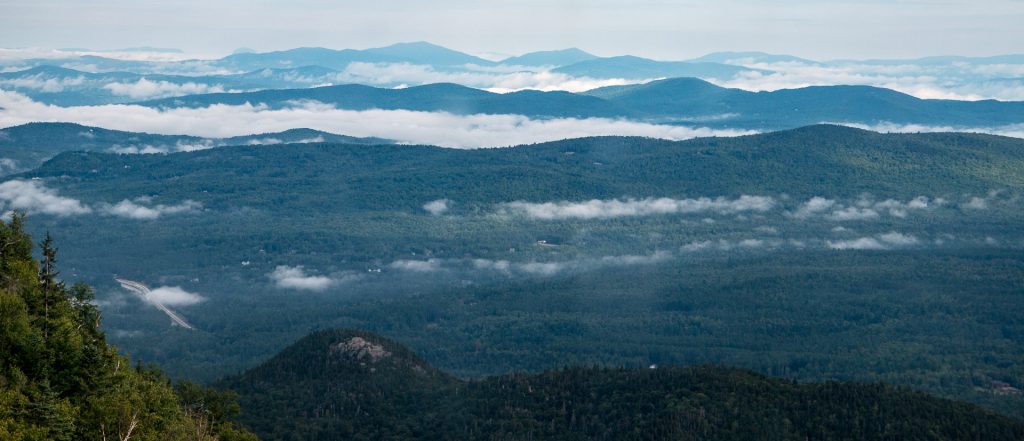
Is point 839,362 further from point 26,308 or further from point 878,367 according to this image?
point 26,308

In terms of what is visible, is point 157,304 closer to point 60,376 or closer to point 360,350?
point 360,350

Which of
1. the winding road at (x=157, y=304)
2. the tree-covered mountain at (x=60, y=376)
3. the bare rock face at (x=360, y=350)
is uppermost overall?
the tree-covered mountain at (x=60, y=376)

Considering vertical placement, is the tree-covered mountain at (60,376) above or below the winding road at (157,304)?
above

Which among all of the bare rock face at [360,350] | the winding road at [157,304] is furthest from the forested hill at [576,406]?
the winding road at [157,304]

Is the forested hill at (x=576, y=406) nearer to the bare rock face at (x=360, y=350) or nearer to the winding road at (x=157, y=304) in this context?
the bare rock face at (x=360, y=350)

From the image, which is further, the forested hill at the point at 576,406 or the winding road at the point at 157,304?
the winding road at the point at 157,304

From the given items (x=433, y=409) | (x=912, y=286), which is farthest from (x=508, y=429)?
(x=912, y=286)

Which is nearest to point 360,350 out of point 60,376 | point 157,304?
point 60,376
